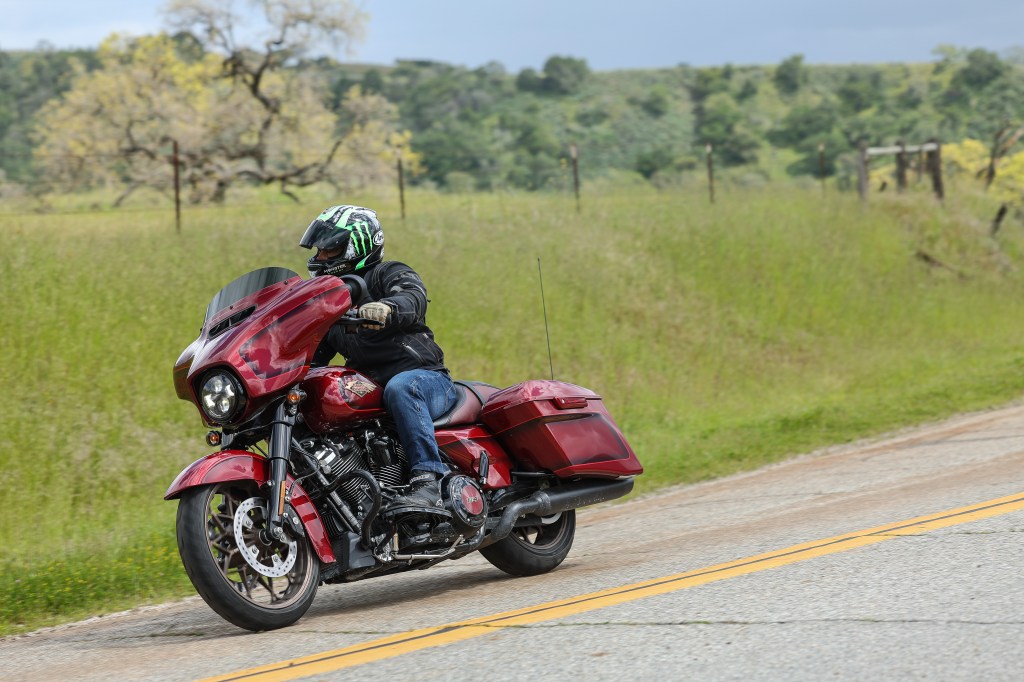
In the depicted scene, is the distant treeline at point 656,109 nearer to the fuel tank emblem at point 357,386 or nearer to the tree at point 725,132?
the tree at point 725,132

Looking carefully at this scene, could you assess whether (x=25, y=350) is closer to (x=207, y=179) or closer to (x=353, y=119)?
(x=207, y=179)

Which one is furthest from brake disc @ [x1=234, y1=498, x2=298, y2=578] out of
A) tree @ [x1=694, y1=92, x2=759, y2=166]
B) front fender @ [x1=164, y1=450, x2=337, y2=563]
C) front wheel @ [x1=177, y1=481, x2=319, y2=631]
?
tree @ [x1=694, y1=92, x2=759, y2=166]

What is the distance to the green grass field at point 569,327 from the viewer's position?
478 inches

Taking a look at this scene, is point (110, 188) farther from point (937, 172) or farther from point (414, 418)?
point (414, 418)

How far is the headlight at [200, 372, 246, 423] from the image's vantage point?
5980 mm

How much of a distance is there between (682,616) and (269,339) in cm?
244

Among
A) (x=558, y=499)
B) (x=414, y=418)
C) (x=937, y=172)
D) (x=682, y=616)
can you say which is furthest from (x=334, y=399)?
(x=937, y=172)

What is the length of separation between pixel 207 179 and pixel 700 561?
24.3m

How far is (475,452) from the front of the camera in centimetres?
728

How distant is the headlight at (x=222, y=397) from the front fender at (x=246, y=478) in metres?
0.21

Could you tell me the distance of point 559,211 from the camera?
86.0 ft

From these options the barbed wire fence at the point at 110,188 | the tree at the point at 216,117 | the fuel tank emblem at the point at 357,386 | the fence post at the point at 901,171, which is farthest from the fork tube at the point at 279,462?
the fence post at the point at 901,171

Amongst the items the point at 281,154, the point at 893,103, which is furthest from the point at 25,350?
the point at 893,103

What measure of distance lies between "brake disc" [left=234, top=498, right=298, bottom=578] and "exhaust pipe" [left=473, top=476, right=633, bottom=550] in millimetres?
1248
